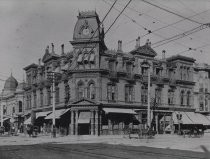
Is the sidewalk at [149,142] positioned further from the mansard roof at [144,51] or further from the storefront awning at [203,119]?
the storefront awning at [203,119]

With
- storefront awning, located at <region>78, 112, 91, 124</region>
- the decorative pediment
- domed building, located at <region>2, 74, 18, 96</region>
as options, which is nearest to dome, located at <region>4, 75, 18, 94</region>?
domed building, located at <region>2, 74, 18, 96</region>

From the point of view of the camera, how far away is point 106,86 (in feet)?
136

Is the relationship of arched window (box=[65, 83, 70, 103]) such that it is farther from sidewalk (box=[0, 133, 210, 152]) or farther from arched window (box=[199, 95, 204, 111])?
arched window (box=[199, 95, 204, 111])

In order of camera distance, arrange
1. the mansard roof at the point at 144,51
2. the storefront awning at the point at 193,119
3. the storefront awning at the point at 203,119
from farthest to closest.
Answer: the storefront awning at the point at 203,119 → the storefront awning at the point at 193,119 → the mansard roof at the point at 144,51

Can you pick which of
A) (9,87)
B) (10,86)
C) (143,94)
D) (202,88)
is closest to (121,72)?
(143,94)

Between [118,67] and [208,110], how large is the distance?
19.5 m

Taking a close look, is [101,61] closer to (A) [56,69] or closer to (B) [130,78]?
(B) [130,78]

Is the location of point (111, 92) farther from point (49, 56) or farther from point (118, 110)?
point (49, 56)

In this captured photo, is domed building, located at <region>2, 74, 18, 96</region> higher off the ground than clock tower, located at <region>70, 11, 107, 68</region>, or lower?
lower

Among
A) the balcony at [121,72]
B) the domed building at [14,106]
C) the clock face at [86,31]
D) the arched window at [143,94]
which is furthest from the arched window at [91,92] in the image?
the domed building at [14,106]

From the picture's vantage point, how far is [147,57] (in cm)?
4578

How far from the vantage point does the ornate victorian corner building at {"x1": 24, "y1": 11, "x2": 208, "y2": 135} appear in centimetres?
4041

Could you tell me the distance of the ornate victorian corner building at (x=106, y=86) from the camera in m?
40.4

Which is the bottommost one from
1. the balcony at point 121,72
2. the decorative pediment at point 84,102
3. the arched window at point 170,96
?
the decorative pediment at point 84,102
